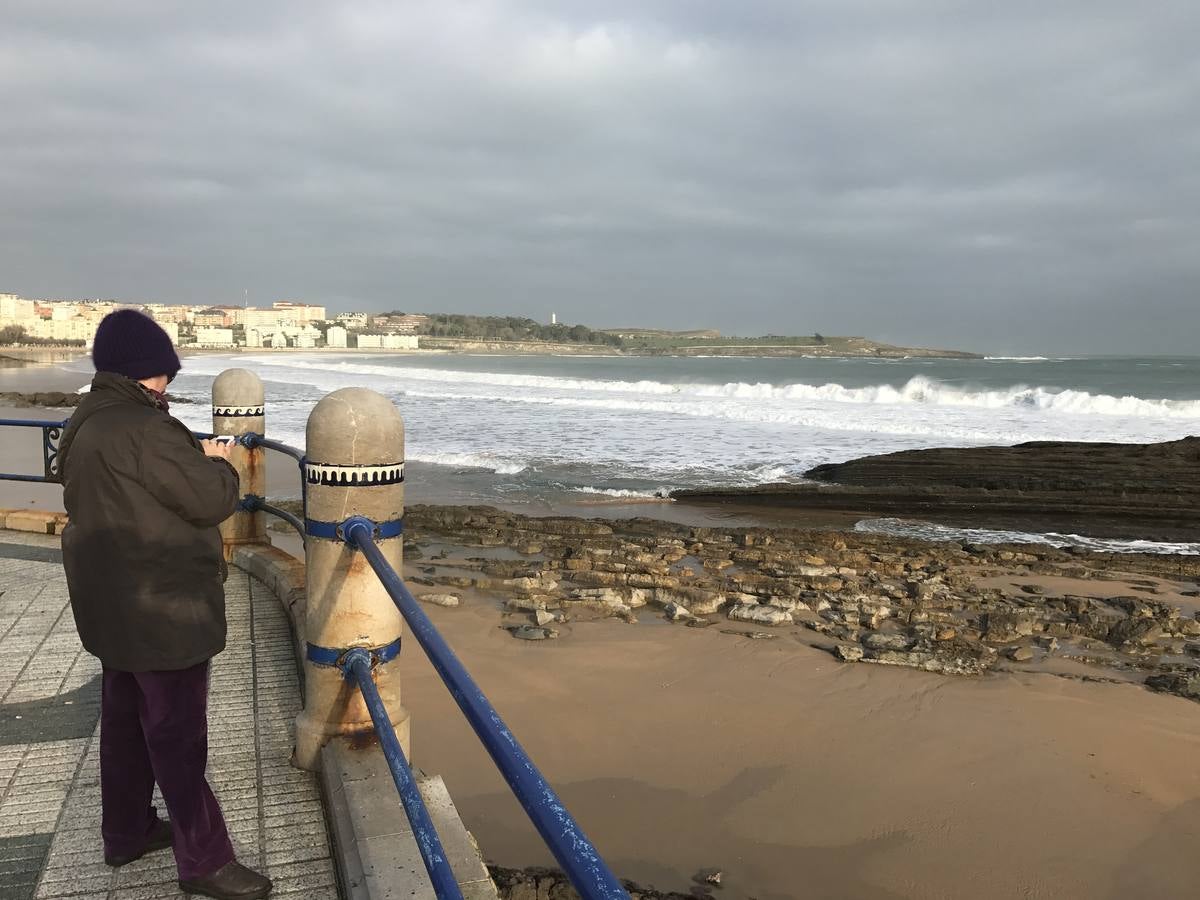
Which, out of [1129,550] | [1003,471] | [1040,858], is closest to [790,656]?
[1040,858]

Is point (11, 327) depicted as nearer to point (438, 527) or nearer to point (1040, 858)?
point (438, 527)

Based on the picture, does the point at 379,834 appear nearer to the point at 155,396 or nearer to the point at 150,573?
the point at 150,573

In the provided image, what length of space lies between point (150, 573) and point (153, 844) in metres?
1.10

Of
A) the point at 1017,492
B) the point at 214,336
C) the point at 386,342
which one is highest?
the point at 386,342

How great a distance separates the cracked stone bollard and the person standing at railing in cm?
48

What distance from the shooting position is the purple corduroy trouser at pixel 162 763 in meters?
2.59

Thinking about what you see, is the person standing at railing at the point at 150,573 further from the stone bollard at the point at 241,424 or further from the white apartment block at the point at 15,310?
the white apartment block at the point at 15,310

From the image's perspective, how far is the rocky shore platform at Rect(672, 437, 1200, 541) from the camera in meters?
13.9

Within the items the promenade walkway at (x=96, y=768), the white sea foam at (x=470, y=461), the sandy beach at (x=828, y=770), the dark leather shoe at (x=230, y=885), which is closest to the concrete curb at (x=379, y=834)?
the promenade walkway at (x=96, y=768)

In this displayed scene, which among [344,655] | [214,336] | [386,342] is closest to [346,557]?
[344,655]

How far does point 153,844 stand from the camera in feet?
9.44

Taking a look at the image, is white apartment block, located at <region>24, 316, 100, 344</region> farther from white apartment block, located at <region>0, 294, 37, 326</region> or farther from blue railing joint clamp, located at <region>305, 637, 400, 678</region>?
blue railing joint clamp, located at <region>305, 637, 400, 678</region>

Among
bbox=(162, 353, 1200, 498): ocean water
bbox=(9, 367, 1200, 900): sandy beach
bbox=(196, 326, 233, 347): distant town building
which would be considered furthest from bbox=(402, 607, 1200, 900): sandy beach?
bbox=(196, 326, 233, 347): distant town building

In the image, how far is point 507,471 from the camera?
16984mm
